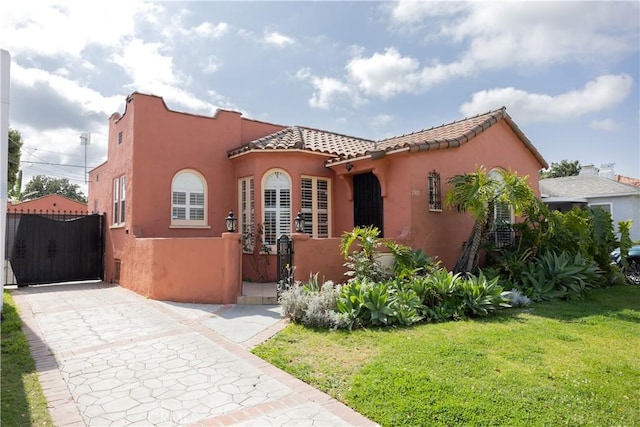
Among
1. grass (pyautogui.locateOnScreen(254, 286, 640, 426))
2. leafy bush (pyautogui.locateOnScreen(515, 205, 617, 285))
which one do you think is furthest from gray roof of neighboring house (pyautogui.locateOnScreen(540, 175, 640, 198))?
grass (pyautogui.locateOnScreen(254, 286, 640, 426))

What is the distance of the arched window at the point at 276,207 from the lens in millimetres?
13305

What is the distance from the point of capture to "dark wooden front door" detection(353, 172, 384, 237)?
12938 millimetres

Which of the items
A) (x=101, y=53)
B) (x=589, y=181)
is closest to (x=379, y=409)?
(x=101, y=53)

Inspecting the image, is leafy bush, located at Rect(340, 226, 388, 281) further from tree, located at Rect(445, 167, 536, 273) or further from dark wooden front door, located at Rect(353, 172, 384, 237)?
tree, located at Rect(445, 167, 536, 273)

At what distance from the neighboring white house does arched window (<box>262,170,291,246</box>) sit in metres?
17.3

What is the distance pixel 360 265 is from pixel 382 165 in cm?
369

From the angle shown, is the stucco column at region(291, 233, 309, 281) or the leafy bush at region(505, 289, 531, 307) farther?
the stucco column at region(291, 233, 309, 281)

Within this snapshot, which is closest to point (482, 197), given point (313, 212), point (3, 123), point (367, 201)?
point (367, 201)

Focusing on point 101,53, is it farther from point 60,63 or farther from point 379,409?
point 379,409

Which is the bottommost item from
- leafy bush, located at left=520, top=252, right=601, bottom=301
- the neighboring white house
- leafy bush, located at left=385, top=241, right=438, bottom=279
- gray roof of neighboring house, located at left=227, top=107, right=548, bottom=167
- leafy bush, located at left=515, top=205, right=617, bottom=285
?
leafy bush, located at left=520, top=252, right=601, bottom=301

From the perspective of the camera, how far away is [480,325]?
7672 mm

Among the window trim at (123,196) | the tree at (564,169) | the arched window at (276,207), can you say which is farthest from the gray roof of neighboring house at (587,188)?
the window trim at (123,196)

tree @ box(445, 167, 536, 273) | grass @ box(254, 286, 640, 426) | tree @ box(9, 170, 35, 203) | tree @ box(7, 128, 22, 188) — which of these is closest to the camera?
grass @ box(254, 286, 640, 426)

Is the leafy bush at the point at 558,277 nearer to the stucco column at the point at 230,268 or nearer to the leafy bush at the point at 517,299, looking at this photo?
the leafy bush at the point at 517,299
